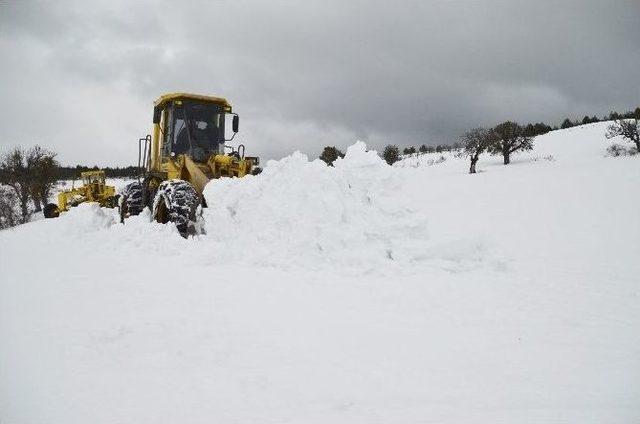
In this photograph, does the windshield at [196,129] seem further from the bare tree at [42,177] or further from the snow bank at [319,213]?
the bare tree at [42,177]

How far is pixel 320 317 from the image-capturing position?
157 inches

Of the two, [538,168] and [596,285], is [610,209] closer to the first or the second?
[596,285]

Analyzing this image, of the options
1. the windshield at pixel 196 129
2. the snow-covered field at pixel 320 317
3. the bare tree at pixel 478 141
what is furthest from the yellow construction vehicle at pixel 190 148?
the bare tree at pixel 478 141

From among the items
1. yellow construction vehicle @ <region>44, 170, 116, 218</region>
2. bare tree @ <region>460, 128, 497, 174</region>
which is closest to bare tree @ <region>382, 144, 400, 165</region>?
bare tree @ <region>460, 128, 497, 174</region>

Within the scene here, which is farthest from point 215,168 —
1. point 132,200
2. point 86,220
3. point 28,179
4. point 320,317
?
point 28,179

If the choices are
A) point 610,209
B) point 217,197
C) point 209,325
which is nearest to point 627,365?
point 209,325

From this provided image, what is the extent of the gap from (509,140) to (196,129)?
24733 millimetres

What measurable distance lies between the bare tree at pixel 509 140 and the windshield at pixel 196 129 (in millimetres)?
23261

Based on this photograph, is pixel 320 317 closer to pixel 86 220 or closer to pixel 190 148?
pixel 190 148

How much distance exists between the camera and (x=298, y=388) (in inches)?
106

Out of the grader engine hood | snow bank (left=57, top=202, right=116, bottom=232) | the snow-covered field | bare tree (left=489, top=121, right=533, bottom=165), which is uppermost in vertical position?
bare tree (left=489, top=121, right=533, bottom=165)

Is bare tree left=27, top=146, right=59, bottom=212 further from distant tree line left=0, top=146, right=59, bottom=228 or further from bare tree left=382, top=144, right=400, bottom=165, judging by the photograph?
bare tree left=382, top=144, right=400, bottom=165

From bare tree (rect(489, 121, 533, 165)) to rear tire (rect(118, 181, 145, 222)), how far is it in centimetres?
2396

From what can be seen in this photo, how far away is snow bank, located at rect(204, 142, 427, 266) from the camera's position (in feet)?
20.4
